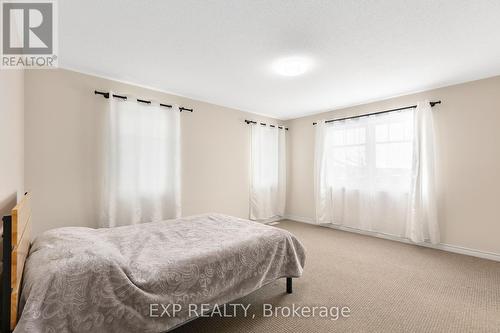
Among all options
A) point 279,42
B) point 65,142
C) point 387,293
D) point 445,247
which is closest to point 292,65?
point 279,42

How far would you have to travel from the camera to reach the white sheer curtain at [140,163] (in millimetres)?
3068

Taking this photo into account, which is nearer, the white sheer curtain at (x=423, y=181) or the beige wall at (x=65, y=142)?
the beige wall at (x=65, y=142)

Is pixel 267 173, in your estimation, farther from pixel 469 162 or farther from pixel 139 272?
pixel 139 272

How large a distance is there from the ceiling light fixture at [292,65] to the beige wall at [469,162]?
2318mm

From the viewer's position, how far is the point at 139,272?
4.83ft

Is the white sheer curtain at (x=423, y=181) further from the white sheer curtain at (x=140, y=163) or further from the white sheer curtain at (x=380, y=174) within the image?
the white sheer curtain at (x=140, y=163)

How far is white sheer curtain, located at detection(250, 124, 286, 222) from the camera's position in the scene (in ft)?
16.3

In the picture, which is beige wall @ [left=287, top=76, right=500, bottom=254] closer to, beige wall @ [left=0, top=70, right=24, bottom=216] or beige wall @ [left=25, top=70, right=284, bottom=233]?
beige wall @ [left=25, top=70, right=284, bottom=233]

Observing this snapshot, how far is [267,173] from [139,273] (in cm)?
400

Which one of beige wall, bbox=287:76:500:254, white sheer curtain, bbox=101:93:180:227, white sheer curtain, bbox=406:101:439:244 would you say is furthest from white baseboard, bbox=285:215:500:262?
white sheer curtain, bbox=101:93:180:227

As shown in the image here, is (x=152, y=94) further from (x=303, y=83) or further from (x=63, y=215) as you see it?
(x=303, y=83)

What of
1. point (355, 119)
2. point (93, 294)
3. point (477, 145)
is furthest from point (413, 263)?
point (93, 294)

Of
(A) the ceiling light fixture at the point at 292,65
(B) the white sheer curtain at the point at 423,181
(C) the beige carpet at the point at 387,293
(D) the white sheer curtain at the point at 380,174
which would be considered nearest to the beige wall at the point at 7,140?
(C) the beige carpet at the point at 387,293

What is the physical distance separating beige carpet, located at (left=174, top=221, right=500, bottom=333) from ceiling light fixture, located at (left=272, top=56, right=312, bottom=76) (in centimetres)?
253
